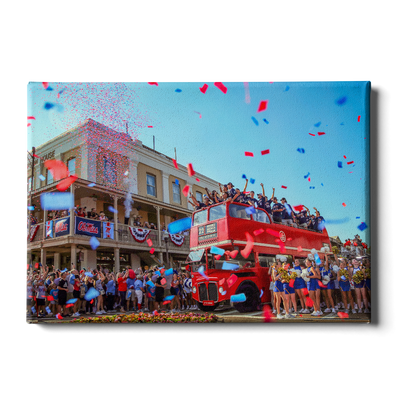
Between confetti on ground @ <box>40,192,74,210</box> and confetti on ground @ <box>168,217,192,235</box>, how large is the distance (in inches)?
68.4

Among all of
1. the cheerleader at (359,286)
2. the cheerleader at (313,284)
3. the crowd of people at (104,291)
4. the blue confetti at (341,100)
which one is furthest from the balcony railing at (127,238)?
the blue confetti at (341,100)

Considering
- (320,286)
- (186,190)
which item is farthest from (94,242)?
(320,286)

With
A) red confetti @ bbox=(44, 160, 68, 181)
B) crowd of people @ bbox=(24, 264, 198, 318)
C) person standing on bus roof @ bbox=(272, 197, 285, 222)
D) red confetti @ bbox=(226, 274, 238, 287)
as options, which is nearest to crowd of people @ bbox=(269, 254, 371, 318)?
red confetti @ bbox=(226, 274, 238, 287)

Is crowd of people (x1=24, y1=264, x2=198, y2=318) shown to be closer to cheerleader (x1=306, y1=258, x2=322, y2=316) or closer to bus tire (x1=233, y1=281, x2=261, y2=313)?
bus tire (x1=233, y1=281, x2=261, y2=313)

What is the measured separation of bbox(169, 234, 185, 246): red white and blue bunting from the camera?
19.7 ft

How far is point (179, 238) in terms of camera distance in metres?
6.04

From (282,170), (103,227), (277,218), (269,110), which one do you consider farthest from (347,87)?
(103,227)

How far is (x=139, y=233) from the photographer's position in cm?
622

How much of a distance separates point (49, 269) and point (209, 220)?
279 centimetres

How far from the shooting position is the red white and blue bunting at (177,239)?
19.7 ft

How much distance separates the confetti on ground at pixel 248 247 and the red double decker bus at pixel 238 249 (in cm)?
4

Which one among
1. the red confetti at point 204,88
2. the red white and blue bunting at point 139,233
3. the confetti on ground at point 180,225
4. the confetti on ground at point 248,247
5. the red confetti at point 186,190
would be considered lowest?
the confetti on ground at point 248,247

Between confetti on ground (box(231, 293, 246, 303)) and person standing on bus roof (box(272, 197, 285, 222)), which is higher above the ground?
person standing on bus roof (box(272, 197, 285, 222))

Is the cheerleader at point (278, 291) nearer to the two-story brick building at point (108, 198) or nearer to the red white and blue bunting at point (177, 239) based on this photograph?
the two-story brick building at point (108, 198)
